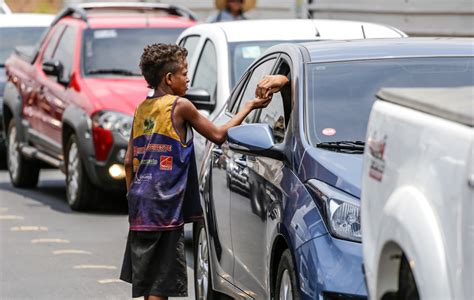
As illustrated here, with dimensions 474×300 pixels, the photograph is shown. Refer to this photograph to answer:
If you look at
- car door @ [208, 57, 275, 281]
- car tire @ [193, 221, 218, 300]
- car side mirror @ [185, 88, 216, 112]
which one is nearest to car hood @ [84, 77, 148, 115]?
car side mirror @ [185, 88, 216, 112]

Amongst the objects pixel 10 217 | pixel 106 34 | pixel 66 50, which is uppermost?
pixel 106 34

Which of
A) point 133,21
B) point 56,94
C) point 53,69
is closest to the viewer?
point 53,69

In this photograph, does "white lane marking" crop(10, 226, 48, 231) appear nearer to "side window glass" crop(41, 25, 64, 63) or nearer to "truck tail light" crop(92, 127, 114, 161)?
"truck tail light" crop(92, 127, 114, 161)

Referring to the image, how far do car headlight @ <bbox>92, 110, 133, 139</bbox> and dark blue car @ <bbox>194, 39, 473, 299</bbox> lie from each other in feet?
17.0

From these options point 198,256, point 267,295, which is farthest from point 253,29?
point 267,295

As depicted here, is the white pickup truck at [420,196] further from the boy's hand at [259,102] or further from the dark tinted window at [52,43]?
the dark tinted window at [52,43]

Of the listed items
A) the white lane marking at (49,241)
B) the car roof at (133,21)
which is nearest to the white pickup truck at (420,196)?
the white lane marking at (49,241)

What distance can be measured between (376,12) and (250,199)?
13.9 m

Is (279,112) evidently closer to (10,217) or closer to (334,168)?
(334,168)

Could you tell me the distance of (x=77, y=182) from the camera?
14.1 meters

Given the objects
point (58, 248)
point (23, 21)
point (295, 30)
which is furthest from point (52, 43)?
point (295, 30)

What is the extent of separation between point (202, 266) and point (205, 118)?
5.13 feet

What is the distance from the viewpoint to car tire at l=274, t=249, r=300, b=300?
20.3 ft

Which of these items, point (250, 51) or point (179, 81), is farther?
point (250, 51)
